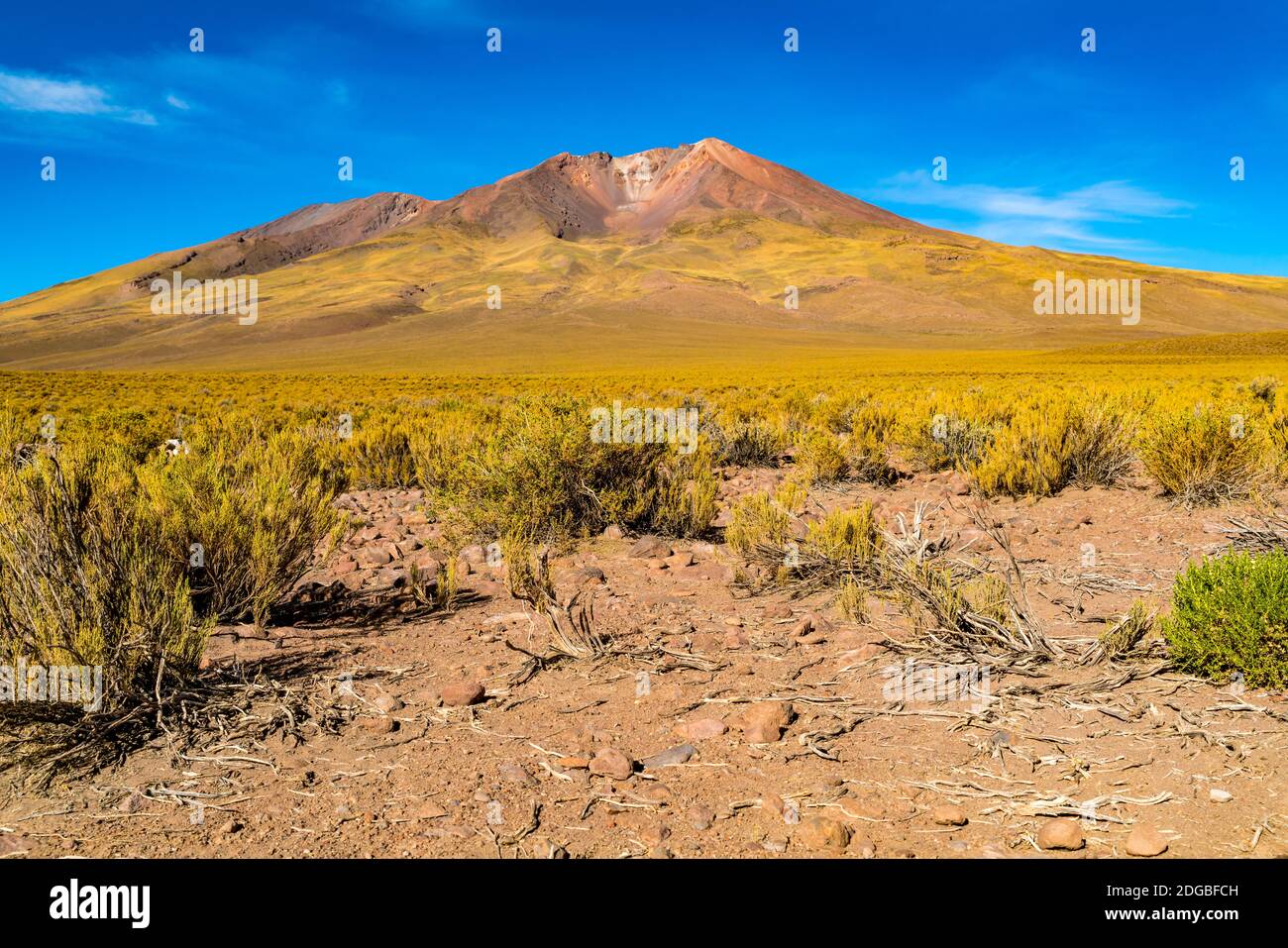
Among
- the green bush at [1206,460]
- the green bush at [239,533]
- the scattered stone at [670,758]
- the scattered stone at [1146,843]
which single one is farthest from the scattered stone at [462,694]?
the green bush at [1206,460]

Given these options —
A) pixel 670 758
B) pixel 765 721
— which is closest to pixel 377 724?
pixel 670 758

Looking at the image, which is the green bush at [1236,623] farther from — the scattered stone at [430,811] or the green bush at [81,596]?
the green bush at [81,596]

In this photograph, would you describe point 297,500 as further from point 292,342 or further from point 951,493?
point 292,342

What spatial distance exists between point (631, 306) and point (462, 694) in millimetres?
110283

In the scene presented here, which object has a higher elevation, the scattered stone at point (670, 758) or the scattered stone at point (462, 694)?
the scattered stone at point (462, 694)

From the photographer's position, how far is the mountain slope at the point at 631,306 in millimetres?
88000

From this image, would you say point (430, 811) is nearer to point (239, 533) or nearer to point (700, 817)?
point (700, 817)

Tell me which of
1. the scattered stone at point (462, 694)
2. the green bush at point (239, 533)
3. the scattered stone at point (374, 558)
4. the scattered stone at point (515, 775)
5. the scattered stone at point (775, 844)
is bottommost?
the scattered stone at point (775, 844)

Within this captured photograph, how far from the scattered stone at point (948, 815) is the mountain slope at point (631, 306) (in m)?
62.4

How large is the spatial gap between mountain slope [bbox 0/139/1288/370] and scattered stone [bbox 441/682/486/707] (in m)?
61.5

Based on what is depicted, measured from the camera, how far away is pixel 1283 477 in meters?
7.36

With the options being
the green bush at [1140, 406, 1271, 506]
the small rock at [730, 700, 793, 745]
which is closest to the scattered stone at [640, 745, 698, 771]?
the small rock at [730, 700, 793, 745]

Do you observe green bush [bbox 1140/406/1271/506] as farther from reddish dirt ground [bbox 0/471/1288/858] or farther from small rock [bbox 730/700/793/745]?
small rock [bbox 730/700/793/745]
